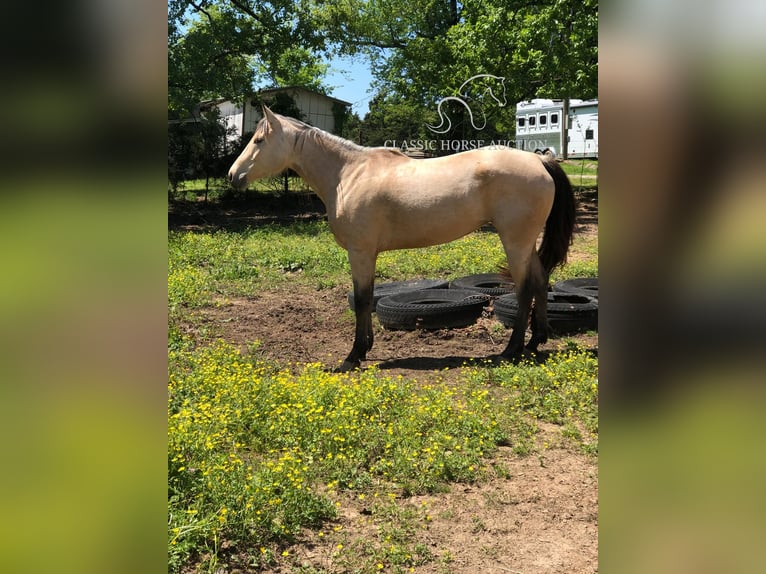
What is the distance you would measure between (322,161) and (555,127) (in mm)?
22447

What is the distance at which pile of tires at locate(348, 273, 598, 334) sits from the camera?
21.6ft

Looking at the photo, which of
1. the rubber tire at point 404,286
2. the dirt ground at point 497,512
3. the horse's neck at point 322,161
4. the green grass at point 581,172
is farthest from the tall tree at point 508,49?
the dirt ground at point 497,512

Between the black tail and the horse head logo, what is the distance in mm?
11037

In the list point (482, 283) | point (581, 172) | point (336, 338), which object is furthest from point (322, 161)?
point (581, 172)

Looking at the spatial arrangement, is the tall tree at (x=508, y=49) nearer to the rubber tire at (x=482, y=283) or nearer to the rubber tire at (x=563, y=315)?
the rubber tire at (x=482, y=283)

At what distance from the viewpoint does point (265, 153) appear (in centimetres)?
584

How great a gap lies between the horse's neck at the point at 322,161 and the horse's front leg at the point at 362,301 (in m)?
0.61

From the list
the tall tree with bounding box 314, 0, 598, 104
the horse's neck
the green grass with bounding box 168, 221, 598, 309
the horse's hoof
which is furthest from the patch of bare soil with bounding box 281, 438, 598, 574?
the tall tree with bounding box 314, 0, 598, 104

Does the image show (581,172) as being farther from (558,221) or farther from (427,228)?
(427,228)

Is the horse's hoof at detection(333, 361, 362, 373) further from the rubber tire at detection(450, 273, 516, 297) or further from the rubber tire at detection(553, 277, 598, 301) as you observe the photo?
the rubber tire at detection(553, 277, 598, 301)
